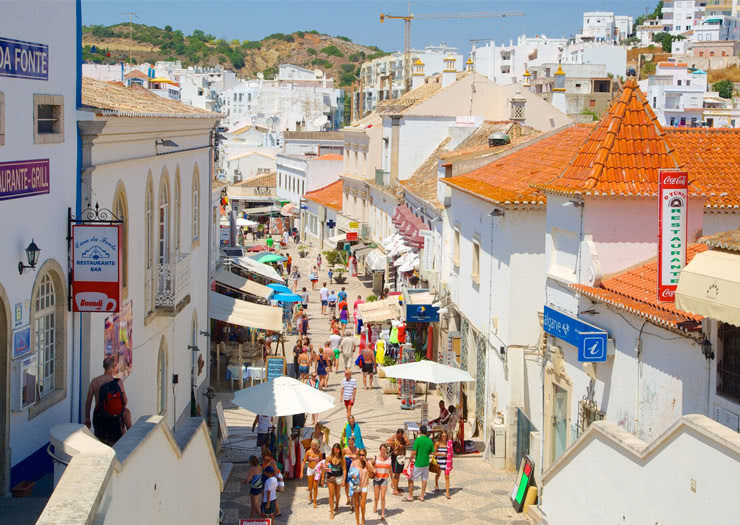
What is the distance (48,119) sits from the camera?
11.9 metres

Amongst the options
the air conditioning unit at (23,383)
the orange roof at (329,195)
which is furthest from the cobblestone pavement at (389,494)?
the orange roof at (329,195)

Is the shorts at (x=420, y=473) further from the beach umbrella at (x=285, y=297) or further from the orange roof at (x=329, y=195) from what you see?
the orange roof at (x=329, y=195)

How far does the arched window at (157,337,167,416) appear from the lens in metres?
18.6

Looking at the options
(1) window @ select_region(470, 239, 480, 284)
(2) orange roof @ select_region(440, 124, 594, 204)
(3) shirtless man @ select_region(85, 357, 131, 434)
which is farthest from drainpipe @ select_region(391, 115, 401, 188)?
(3) shirtless man @ select_region(85, 357, 131, 434)

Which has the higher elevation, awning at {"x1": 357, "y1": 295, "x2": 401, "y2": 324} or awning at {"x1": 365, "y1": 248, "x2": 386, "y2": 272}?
awning at {"x1": 365, "y1": 248, "x2": 386, "y2": 272}

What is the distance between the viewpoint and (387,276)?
1702 inches

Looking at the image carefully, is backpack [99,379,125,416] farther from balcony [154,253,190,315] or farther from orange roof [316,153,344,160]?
orange roof [316,153,344,160]

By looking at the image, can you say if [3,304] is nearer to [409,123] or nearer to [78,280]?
[78,280]

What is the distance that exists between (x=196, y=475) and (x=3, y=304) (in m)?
4.56

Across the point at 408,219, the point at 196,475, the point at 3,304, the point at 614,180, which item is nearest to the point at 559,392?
the point at 614,180

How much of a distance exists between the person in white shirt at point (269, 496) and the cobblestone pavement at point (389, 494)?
0.30 meters

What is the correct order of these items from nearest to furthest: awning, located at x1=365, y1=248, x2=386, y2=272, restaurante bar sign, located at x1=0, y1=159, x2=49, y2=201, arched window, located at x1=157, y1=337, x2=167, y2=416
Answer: restaurante bar sign, located at x1=0, y1=159, x2=49, y2=201, arched window, located at x1=157, y1=337, x2=167, y2=416, awning, located at x1=365, y1=248, x2=386, y2=272

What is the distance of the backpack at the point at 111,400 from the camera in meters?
12.6

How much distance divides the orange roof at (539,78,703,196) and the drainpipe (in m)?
28.4
